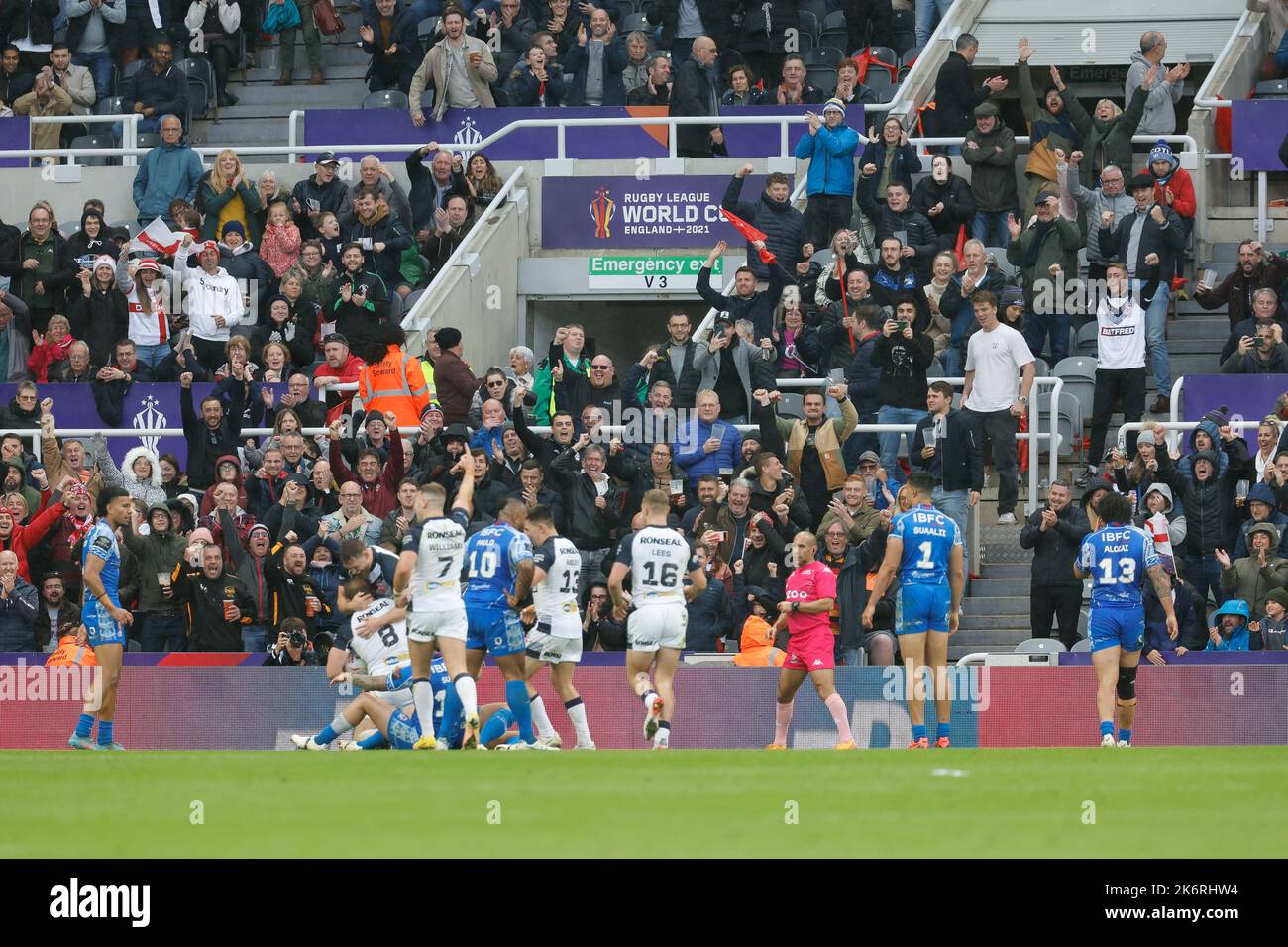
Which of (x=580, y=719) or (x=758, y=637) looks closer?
(x=580, y=719)

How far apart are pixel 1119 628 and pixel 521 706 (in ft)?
15.0

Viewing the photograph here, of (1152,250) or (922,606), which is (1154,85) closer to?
(1152,250)

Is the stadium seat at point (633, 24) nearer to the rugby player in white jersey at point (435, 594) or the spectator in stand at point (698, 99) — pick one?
the spectator in stand at point (698, 99)

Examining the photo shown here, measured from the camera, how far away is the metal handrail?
24.3 meters

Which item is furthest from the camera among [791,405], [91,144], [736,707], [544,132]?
[91,144]

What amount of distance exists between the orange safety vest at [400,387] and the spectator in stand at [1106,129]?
7.53 m

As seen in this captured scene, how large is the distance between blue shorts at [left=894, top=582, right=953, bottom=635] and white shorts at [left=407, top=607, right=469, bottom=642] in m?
3.34

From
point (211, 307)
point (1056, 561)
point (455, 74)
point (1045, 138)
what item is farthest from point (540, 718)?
point (455, 74)

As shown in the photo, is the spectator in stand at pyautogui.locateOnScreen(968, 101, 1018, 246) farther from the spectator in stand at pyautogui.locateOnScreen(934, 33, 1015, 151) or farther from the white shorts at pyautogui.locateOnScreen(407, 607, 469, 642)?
the white shorts at pyautogui.locateOnScreen(407, 607, 469, 642)


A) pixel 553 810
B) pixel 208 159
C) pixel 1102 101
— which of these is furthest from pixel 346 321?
pixel 553 810

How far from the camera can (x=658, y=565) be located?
17172 mm

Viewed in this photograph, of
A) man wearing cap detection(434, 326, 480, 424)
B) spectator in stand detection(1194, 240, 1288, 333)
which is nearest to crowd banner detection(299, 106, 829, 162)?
man wearing cap detection(434, 326, 480, 424)

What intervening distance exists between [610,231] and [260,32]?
23.9ft

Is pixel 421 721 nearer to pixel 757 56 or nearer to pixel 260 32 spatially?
pixel 757 56
